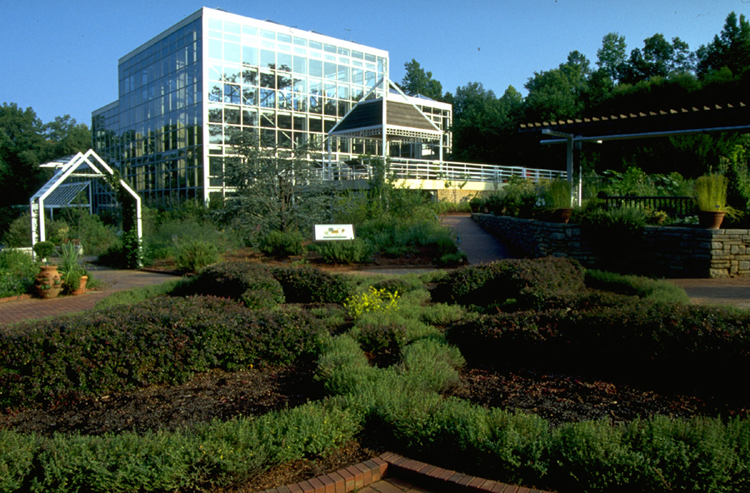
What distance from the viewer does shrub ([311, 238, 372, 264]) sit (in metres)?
13.2

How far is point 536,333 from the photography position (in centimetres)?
490

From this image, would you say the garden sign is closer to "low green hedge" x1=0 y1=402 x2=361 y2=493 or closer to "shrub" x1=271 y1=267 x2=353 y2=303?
"shrub" x1=271 y1=267 x2=353 y2=303

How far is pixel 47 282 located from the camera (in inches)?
398

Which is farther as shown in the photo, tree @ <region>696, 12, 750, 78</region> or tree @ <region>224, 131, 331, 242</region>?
tree @ <region>696, 12, 750, 78</region>

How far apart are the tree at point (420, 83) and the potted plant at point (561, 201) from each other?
54.1 m

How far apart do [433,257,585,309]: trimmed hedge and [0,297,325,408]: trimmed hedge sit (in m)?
2.70

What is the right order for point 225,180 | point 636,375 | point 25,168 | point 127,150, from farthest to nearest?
point 25,168 < point 127,150 < point 225,180 < point 636,375

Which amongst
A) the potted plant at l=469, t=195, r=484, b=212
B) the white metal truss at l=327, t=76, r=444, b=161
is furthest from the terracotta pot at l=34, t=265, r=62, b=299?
the white metal truss at l=327, t=76, r=444, b=161

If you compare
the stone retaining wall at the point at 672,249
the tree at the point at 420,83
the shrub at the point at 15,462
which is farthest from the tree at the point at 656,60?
the shrub at the point at 15,462

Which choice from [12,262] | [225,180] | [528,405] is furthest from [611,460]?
[225,180]

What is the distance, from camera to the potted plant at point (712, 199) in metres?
10.4

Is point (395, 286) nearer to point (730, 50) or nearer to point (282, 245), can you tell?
point (282, 245)

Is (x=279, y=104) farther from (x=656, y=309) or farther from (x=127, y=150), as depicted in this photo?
(x=656, y=309)

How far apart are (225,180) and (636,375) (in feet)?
47.5
